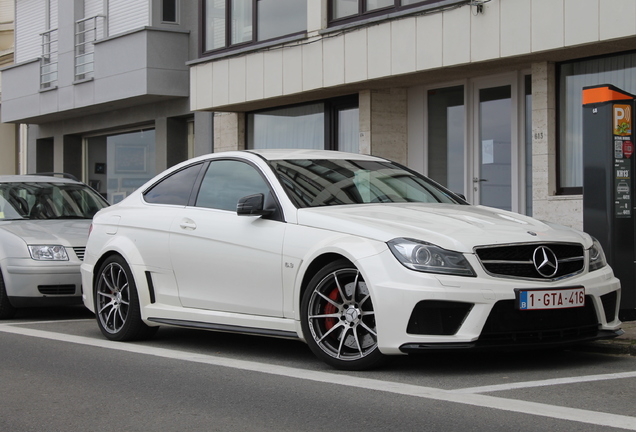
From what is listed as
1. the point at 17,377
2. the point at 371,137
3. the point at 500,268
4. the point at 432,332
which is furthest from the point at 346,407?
the point at 371,137

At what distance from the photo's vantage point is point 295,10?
56.0 feet

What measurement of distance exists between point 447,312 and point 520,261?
625 millimetres

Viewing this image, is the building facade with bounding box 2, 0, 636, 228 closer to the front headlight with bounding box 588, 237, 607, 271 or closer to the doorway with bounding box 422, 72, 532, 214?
the doorway with bounding box 422, 72, 532, 214

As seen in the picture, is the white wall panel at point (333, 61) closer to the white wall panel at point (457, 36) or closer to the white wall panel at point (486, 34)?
the white wall panel at point (457, 36)

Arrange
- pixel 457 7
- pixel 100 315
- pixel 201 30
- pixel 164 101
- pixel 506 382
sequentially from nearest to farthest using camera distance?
pixel 506 382 → pixel 100 315 → pixel 457 7 → pixel 201 30 → pixel 164 101

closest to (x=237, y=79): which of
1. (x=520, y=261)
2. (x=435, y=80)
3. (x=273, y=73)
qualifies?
(x=273, y=73)

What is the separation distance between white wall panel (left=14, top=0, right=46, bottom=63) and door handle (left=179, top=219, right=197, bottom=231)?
19.5m

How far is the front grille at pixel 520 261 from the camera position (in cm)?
636

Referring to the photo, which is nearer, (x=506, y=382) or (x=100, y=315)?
(x=506, y=382)

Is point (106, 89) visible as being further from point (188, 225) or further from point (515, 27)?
point (188, 225)

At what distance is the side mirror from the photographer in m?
7.22

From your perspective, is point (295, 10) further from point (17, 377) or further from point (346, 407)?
point (346, 407)

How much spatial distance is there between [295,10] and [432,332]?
11654mm

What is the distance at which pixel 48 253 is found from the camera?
10.5 meters
